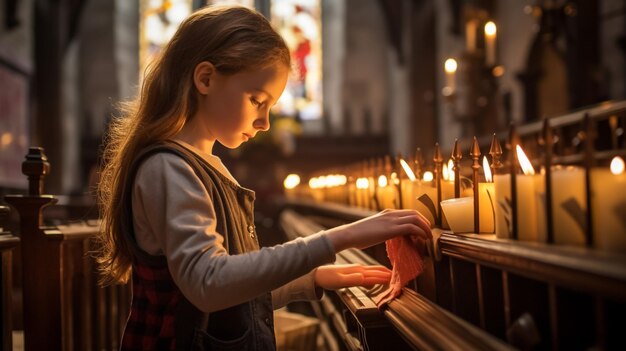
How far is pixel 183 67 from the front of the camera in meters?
1.49

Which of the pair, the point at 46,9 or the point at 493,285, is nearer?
the point at 493,285

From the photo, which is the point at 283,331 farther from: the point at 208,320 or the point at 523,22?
the point at 523,22

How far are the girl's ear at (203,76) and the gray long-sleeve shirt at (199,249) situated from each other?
0.21 meters

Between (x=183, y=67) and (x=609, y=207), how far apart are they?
104cm

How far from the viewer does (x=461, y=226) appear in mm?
1328

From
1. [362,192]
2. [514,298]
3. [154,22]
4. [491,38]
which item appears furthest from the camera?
[154,22]

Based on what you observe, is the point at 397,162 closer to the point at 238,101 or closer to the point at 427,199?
the point at 427,199

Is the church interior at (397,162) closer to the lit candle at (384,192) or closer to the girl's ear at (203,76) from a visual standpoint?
the lit candle at (384,192)

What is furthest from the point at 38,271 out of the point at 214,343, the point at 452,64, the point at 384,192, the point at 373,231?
the point at 452,64

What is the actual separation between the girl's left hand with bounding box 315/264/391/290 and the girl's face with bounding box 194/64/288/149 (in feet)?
1.48

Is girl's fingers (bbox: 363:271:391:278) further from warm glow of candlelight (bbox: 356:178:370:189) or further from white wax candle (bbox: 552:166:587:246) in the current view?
warm glow of candlelight (bbox: 356:178:370:189)

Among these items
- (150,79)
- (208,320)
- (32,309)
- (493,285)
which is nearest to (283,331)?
(32,309)

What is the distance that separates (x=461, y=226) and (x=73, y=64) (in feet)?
47.6

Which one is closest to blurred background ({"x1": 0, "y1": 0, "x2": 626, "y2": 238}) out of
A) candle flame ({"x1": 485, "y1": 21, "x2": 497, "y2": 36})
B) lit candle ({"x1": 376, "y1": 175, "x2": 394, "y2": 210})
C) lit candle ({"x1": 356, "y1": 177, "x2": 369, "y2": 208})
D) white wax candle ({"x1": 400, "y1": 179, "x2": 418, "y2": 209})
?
candle flame ({"x1": 485, "y1": 21, "x2": 497, "y2": 36})
